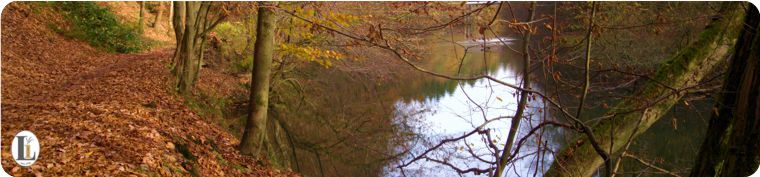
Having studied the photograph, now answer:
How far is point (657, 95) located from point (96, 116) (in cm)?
557

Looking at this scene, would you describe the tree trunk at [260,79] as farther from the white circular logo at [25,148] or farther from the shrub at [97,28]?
the shrub at [97,28]

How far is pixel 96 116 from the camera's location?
608 cm

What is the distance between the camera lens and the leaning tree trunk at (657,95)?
164 inches

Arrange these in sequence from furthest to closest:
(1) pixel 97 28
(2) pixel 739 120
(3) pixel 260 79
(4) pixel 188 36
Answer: (1) pixel 97 28
(4) pixel 188 36
(3) pixel 260 79
(2) pixel 739 120

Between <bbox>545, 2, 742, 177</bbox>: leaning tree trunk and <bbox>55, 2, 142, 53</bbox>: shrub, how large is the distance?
13089 millimetres

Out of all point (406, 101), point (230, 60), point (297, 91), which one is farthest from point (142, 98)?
point (406, 101)

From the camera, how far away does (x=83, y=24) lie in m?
14.5

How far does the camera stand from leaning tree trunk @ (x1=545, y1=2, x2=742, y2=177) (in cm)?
417

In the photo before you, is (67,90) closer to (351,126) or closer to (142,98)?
(142,98)

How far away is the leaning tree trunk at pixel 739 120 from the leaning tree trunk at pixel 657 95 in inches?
40.0

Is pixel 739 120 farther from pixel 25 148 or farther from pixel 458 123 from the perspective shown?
pixel 458 123

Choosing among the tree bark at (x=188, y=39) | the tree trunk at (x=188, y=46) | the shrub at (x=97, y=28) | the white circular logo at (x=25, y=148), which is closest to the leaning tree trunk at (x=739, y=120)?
the white circular logo at (x=25, y=148)

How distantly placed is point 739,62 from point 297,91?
11940mm

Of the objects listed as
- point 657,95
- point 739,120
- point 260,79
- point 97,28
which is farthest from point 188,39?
point 739,120
